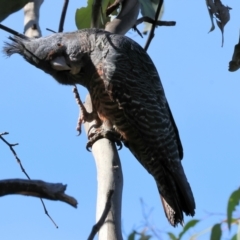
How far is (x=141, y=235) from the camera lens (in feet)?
5.17

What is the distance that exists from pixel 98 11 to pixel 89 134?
0.74 m

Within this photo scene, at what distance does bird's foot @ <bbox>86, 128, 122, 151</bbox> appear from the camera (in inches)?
128

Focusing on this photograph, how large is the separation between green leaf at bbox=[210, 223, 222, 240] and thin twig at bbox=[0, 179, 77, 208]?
1.66 ft

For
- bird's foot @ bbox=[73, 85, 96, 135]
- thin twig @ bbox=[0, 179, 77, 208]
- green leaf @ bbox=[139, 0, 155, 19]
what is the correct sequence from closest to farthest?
thin twig @ bbox=[0, 179, 77, 208], green leaf @ bbox=[139, 0, 155, 19], bird's foot @ bbox=[73, 85, 96, 135]

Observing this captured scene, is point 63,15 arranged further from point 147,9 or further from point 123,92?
point 123,92

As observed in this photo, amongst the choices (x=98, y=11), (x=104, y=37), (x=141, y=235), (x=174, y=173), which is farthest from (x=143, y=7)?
(x=141, y=235)

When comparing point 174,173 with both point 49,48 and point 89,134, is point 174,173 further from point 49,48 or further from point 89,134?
point 49,48

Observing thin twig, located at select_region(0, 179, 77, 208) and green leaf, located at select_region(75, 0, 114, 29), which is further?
green leaf, located at select_region(75, 0, 114, 29)

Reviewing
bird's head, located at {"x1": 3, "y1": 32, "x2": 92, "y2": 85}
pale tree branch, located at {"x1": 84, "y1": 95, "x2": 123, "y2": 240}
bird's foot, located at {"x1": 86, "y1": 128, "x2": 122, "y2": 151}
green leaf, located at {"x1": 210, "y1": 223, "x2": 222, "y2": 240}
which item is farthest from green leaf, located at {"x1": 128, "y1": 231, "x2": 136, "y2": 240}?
bird's head, located at {"x1": 3, "y1": 32, "x2": 92, "y2": 85}

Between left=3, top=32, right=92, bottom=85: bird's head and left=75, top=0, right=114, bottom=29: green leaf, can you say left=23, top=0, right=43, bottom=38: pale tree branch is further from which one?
left=75, top=0, right=114, bottom=29: green leaf

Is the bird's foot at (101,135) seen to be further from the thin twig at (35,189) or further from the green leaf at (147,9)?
the thin twig at (35,189)

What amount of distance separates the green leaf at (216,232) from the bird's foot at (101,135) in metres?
1.56

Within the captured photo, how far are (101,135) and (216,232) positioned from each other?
166 cm

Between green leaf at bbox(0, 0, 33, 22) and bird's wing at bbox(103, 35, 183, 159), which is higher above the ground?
bird's wing at bbox(103, 35, 183, 159)
